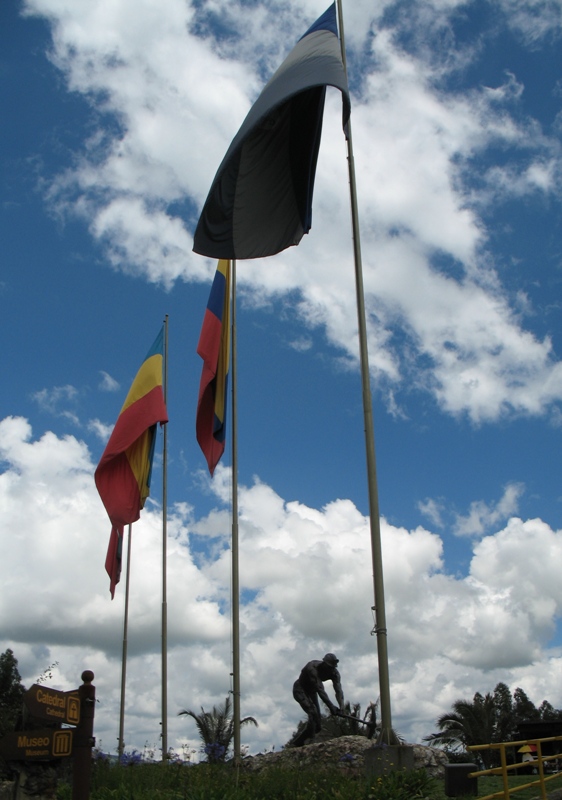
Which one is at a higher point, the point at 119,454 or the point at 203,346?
the point at 203,346

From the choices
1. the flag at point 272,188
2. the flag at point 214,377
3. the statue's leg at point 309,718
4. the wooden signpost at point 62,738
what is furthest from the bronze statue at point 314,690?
the wooden signpost at point 62,738

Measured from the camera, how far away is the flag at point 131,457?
711 inches

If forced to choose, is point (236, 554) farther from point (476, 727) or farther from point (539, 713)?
point (539, 713)

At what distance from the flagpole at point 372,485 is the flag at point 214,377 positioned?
489 centimetres

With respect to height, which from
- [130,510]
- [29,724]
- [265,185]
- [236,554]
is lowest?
[29,724]

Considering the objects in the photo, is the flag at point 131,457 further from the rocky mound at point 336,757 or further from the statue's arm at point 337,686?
the rocky mound at point 336,757

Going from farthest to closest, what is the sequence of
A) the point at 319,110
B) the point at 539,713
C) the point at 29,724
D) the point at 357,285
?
the point at 539,713, the point at 319,110, the point at 357,285, the point at 29,724

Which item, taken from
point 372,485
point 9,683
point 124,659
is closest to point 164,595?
point 124,659

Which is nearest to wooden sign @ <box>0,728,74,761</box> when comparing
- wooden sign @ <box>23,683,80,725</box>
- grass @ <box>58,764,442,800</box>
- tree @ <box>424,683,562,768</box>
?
wooden sign @ <box>23,683,80,725</box>

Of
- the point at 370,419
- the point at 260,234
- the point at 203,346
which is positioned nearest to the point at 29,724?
the point at 370,419

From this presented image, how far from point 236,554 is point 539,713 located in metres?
28.4

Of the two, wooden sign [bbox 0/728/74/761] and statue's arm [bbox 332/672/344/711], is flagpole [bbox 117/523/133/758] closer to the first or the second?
statue's arm [bbox 332/672/344/711]

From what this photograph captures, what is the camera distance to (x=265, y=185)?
13.5 meters

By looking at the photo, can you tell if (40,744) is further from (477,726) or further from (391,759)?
(477,726)
